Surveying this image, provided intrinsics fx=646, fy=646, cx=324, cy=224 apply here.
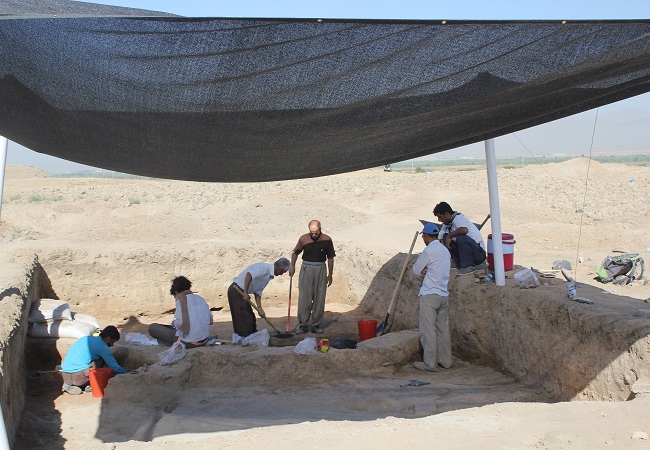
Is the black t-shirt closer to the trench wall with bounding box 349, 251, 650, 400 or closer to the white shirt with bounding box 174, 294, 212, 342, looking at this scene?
the trench wall with bounding box 349, 251, 650, 400

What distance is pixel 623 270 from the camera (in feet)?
28.5

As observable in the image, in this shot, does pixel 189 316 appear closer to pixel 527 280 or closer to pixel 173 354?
pixel 173 354

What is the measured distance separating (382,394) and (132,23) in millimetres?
4399

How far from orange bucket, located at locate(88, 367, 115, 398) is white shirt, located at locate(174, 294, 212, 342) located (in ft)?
3.04

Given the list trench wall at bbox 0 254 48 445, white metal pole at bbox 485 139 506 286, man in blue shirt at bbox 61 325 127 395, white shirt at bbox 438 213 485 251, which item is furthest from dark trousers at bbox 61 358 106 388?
white metal pole at bbox 485 139 506 286

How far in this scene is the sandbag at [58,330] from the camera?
8148mm

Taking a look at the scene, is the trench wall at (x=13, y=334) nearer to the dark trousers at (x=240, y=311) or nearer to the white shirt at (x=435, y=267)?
the dark trousers at (x=240, y=311)

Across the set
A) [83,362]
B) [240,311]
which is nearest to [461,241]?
[240,311]

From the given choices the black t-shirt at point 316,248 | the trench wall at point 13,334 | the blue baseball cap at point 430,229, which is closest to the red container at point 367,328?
the black t-shirt at point 316,248

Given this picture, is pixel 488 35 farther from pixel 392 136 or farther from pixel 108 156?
pixel 108 156

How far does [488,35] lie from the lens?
124 inches

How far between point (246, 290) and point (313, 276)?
153 centimetres

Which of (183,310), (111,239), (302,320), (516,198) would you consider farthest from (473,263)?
(516,198)

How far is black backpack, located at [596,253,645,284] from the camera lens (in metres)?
8.56
